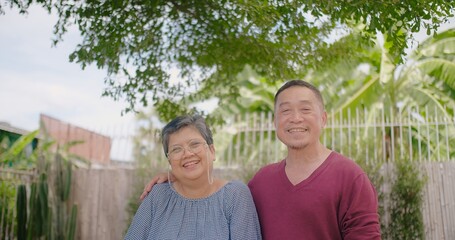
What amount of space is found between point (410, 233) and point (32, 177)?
5.96 meters

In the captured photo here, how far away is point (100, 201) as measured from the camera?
8766 millimetres

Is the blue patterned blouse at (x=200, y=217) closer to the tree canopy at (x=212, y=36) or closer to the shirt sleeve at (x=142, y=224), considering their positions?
the shirt sleeve at (x=142, y=224)

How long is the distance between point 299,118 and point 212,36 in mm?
3282

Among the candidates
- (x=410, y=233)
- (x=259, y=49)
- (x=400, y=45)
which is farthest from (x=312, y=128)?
(x=410, y=233)

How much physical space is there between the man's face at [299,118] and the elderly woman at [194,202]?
357 mm

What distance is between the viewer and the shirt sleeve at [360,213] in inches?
84.2

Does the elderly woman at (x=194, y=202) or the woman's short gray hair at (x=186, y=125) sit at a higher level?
the woman's short gray hair at (x=186, y=125)

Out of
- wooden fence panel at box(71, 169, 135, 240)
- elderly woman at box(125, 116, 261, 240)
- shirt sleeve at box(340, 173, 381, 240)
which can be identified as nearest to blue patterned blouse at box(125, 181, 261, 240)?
elderly woman at box(125, 116, 261, 240)

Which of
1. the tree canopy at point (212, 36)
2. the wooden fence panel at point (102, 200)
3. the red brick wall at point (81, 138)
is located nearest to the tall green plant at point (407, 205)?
the tree canopy at point (212, 36)

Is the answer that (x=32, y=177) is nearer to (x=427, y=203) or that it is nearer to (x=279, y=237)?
(x=427, y=203)

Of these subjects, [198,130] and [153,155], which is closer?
[198,130]

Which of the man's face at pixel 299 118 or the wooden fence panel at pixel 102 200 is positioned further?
the wooden fence panel at pixel 102 200

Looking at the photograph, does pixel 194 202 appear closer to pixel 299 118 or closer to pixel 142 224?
pixel 142 224

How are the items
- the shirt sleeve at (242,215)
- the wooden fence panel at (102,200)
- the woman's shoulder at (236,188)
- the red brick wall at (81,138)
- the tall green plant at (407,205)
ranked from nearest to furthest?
the shirt sleeve at (242,215) → the woman's shoulder at (236,188) → the tall green plant at (407,205) → the wooden fence panel at (102,200) → the red brick wall at (81,138)
